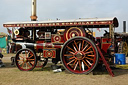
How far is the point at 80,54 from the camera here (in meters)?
6.66

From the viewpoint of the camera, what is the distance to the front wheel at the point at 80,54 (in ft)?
21.4

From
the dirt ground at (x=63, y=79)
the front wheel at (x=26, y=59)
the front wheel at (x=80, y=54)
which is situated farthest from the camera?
the front wheel at (x=26, y=59)

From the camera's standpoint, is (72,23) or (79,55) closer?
(79,55)

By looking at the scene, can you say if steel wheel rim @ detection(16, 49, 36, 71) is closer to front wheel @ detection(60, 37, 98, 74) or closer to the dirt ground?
the dirt ground

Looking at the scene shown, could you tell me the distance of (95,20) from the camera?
6.81 m

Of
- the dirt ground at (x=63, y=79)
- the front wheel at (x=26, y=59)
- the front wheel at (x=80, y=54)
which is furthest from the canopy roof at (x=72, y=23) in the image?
the dirt ground at (x=63, y=79)

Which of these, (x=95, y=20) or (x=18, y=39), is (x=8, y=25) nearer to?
(x=18, y=39)

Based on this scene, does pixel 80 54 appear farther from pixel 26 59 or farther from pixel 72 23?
pixel 26 59

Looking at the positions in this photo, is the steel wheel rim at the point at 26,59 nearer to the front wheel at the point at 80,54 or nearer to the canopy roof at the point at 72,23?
the canopy roof at the point at 72,23

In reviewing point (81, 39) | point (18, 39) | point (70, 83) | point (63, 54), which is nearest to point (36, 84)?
point (70, 83)

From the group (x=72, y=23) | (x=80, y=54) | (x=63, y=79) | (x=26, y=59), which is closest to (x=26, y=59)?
(x=26, y=59)

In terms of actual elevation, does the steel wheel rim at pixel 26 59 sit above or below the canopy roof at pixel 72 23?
below

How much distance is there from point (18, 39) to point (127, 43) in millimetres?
13891

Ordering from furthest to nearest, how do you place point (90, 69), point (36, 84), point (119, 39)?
point (119, 39)
point (90, 69)
point (36, 84)
